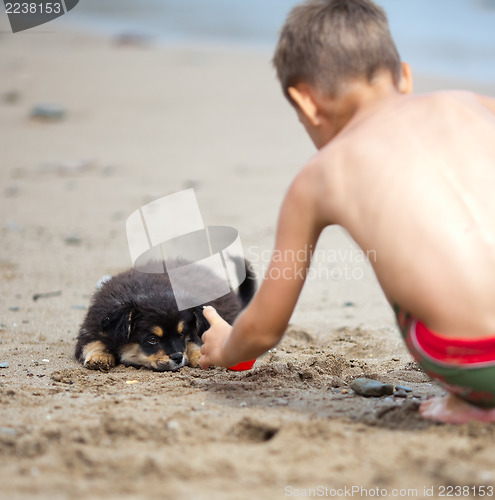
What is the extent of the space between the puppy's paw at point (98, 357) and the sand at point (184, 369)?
0.31 ft

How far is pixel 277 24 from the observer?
71.4ft

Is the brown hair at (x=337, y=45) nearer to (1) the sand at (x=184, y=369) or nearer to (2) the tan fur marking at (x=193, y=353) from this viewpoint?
(1) the sand at (x=184, y=369)

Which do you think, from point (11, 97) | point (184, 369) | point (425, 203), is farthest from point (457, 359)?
point (11, 97)

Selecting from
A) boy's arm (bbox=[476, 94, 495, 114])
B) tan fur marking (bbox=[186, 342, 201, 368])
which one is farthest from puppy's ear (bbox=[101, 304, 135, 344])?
→ boy's arm (bbox=[476, 94, 495, 114])

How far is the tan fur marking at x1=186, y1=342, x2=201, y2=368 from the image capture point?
4348 mm

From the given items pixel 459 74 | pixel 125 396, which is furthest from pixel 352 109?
pixel 459 74

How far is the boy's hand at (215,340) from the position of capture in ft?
9.37

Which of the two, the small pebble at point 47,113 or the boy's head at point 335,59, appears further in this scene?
the small pebble at point 47,113

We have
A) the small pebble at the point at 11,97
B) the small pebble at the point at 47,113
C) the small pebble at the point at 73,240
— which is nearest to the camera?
the small pebble at the point at 73,240

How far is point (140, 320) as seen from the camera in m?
4.32

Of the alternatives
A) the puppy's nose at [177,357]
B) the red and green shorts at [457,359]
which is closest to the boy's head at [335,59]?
the red and green shorts at [457,359]

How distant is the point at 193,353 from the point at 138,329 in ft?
1.23

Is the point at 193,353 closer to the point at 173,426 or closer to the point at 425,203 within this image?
the point at 173,426

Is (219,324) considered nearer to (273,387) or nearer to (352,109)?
(273,387)
